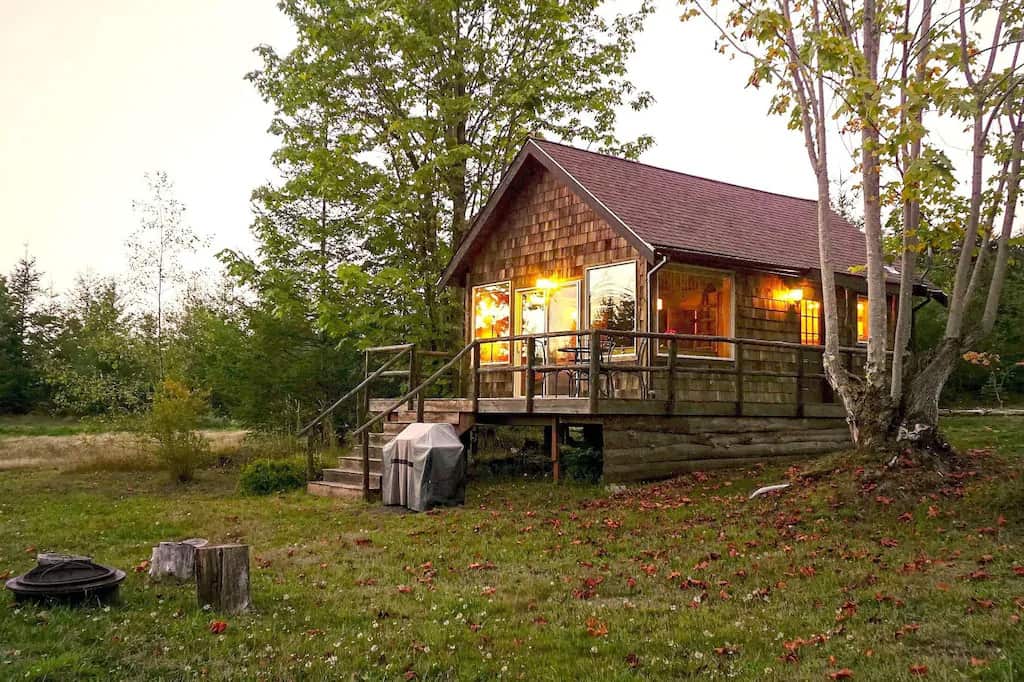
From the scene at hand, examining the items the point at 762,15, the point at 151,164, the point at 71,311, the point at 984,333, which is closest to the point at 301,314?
the point at 151,164

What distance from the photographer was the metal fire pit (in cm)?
632

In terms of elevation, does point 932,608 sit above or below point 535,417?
below

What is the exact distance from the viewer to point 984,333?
35.8 ft

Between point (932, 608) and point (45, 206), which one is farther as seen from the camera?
point (45, 206)

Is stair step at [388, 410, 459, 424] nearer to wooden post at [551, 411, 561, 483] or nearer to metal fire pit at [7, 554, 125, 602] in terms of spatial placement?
wooden post at [551, 411, 561, 483]

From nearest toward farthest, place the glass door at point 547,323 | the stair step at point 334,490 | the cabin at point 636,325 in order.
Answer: the stair step at point 334,490 → the cabin at point 636,325 → the glass door at point 547,323

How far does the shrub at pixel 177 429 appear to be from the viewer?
15.8 metres

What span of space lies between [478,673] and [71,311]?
43754 mm

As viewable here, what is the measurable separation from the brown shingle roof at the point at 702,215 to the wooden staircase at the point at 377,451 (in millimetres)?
4167

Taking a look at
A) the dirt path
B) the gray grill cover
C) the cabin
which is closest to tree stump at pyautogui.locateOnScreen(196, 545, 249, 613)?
the gray grill cover

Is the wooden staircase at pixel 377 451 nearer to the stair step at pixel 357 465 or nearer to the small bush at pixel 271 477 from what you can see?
the stair step at pixel 357 465

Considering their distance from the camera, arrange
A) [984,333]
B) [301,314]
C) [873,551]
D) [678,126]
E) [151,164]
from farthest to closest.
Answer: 1. [678,126]
2. [151,164]
3. [301,314]
4. [984,333]
5. [873,551]

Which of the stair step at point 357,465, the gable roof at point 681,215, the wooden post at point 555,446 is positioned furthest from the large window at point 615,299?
the stair step at point 357,465

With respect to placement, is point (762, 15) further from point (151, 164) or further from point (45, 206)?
point (45, 206)
